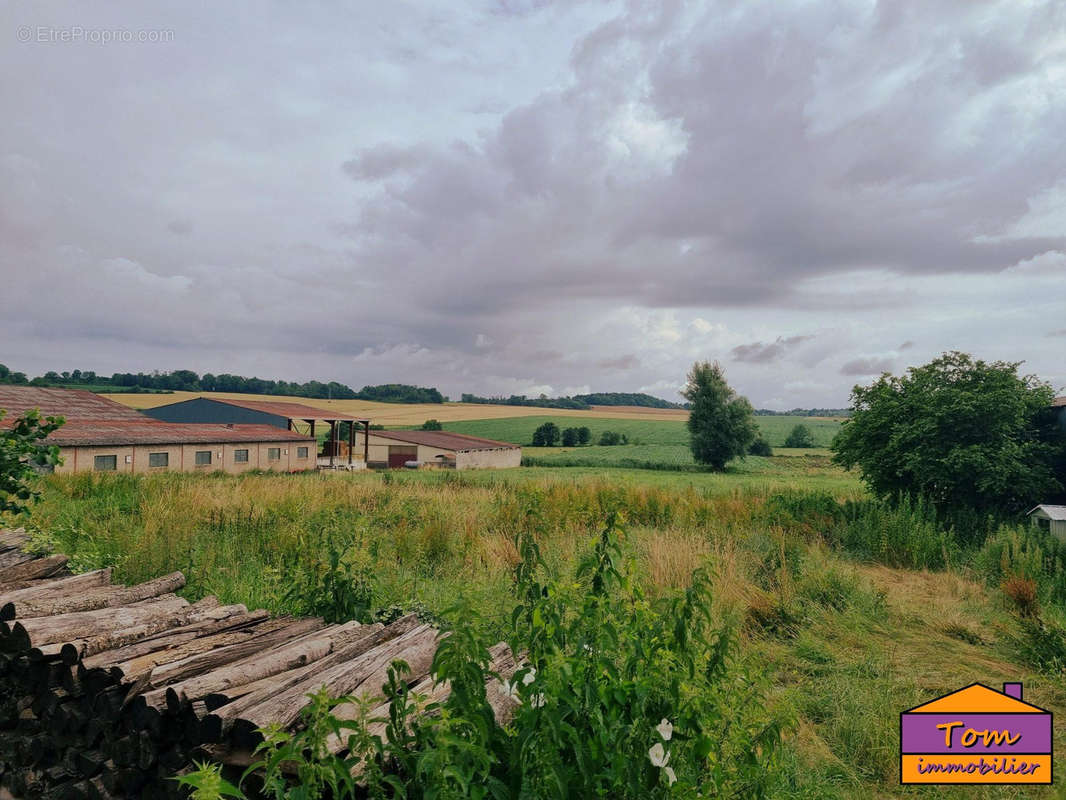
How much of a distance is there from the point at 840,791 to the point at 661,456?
48051 mm

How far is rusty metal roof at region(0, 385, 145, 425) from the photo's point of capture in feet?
78.3

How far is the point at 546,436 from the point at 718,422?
24.6m

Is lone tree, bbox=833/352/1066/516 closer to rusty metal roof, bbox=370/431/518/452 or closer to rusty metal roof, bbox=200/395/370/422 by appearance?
rusty metal roof, bbox=200/395/370/422

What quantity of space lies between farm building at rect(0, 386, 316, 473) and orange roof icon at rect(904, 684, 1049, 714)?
80.3ft

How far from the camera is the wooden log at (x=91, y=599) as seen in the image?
3.79 meters

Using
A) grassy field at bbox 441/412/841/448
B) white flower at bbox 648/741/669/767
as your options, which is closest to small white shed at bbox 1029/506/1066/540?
white flower at bbox 648/741/669/767

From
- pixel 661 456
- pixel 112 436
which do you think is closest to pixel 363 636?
pixel 112 436

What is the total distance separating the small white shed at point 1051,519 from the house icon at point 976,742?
7.96m

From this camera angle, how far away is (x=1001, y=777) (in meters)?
3.38

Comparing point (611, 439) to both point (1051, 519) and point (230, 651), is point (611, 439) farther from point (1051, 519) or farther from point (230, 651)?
point (230, 651)

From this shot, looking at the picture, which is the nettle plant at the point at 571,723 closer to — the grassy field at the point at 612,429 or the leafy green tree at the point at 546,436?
the grassy field at the point at 612,429

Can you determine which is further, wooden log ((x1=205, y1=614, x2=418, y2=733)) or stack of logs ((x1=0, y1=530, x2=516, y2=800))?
stack of logs ((x1=0, y1=530, x2=516, y2=800))

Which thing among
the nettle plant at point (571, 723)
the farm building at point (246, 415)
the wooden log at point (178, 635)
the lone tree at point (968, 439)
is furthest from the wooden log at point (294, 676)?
the farm building at point (246, 415)

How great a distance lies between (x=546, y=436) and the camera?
6406 centimetres
